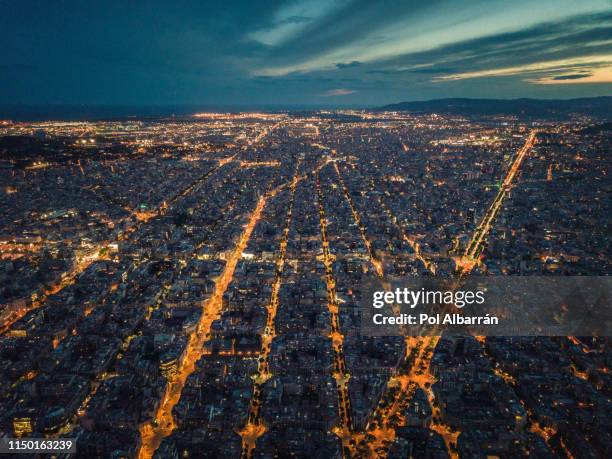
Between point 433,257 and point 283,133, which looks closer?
A: point 433,257

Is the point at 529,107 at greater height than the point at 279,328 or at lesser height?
greater

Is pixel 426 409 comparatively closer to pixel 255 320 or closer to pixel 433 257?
→ pixel 255 320

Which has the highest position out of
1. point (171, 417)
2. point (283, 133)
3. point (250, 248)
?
point (283, 133)

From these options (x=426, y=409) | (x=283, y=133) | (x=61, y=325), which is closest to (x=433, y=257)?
(x=426, y=409)

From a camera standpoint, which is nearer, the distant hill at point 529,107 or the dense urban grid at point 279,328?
the dense urban grid at point 279,328

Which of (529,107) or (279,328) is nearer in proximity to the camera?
(279,328)
